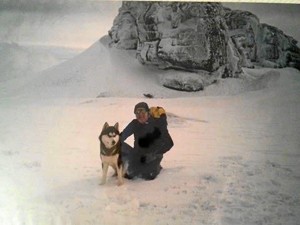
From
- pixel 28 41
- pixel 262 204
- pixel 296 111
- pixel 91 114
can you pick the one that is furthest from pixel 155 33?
pixel 262 204

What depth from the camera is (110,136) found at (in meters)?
2.49

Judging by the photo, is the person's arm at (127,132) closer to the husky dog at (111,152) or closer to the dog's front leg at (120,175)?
the husky dog at (111,152)

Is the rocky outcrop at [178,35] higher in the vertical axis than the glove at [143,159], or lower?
higher

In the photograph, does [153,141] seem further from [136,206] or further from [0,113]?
[0,113]

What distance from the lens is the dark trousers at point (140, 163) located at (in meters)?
2.45

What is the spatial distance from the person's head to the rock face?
26 cm

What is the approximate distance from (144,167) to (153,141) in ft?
0.52

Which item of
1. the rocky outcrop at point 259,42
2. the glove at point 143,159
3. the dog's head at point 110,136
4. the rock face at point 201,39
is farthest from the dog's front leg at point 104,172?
the rocky outcrop at point 259,42

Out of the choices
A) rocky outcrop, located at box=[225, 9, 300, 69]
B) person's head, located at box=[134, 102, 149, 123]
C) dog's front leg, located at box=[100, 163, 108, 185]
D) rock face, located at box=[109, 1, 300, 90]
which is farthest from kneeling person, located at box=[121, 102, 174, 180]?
rocky outcrop, located at box=[225, 9, 300, 69]

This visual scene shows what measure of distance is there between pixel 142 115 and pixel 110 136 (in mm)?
224

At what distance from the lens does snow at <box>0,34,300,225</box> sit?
239 centimetres

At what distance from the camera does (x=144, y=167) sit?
2455mm

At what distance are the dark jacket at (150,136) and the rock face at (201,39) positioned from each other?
373 millimetres

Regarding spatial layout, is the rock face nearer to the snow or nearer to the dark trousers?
the snow
